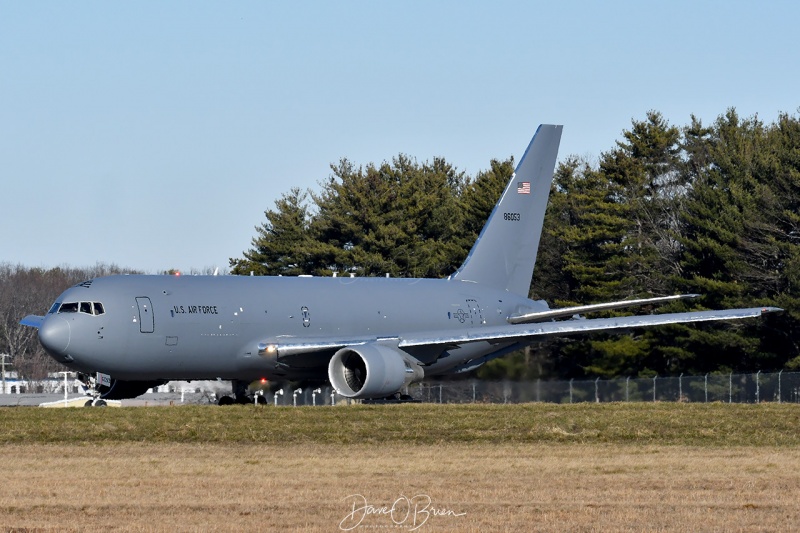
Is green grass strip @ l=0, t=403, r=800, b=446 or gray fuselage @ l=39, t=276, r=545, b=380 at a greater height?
gray fuselage @ l=39, t=276, r=545, b=380

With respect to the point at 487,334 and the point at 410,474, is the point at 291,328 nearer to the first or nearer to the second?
the point at 487,334

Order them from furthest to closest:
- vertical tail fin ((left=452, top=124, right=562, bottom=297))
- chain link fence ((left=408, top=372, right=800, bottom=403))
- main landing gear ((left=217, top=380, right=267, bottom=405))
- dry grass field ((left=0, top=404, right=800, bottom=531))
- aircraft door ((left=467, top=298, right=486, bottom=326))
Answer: vertical tail fin ((left=452, top=124, right=562, bottom=297)), aircraft door ((left=467, top=298, right=486, bottom=326)), chain link fence ((left=408, top=372, right=800, bottom=403)), main landing gear ((left=217, top=380, right=267, bottom=405)), dry grass field ((left=0, top=404, right=800, bottom=531))

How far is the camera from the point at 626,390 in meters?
45.7

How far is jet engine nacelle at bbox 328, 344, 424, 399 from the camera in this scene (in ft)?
119

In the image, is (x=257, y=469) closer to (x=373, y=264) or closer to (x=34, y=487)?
(x=34, y=487)

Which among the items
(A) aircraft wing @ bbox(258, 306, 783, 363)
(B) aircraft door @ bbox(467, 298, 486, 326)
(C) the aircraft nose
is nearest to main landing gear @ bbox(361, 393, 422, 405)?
(A) aircraft wing @ bbox(258, 306, 783, 363)

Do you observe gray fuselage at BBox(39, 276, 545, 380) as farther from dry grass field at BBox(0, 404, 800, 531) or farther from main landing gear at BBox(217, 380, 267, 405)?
dry grass field at BBox(0, 404, 800, 531)

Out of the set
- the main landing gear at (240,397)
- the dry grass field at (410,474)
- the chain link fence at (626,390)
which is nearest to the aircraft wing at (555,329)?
the chain link fence at (626,390)

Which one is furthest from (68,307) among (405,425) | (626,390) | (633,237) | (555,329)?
(633,237)

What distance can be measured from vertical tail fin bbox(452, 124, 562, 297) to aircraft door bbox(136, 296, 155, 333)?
13.9 m

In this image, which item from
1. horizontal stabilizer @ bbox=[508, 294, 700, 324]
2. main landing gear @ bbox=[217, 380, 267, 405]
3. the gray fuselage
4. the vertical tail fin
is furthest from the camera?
the vertical tail fin

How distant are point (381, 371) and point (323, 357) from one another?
284 cm

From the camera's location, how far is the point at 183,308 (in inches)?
1421

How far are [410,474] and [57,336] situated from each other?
16.5m
